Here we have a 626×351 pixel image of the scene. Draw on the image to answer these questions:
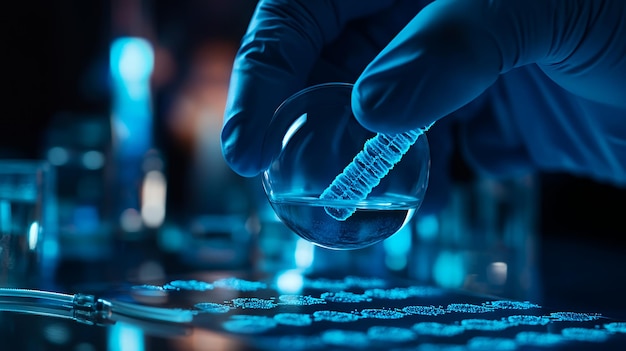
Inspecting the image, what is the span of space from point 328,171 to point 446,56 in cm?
17

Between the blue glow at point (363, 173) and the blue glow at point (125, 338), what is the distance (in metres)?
0.22

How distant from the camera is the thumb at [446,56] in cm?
63

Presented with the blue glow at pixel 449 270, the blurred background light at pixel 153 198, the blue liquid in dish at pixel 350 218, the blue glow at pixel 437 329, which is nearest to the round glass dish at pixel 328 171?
the blue liquid in dish at pixel 350 218

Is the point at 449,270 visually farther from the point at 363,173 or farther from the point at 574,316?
the point at 363,173

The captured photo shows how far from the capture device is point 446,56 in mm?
636

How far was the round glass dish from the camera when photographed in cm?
65

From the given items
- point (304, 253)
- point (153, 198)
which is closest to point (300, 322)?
point (304, 253)

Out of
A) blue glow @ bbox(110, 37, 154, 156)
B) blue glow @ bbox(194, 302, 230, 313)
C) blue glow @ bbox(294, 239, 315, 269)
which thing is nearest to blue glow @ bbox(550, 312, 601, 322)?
blue glow @ bbox(194, 302, 230, 313)

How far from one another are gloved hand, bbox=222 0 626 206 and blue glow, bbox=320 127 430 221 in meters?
0.03

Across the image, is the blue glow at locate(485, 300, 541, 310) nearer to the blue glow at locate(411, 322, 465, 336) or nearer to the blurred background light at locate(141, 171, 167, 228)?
the blue glow at locate(411, 322, 465, 336)

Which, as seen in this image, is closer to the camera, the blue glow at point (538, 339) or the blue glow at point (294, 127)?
the blue glow at point (538, 339)

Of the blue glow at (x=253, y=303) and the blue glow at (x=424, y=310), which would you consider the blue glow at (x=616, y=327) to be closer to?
the blue glow at (x=424, y=310)

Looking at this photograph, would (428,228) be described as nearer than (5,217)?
No

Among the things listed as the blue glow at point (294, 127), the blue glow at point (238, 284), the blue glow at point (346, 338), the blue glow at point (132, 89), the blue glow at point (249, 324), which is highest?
the blue glow at point (132, 89)
